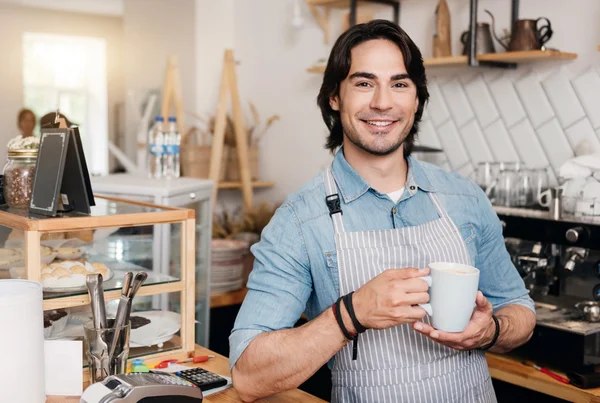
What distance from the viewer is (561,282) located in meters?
2.46

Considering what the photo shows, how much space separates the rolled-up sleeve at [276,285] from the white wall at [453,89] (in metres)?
1.75

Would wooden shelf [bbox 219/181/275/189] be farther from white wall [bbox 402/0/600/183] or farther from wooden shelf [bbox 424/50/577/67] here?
wooden shelf [bbox 424/50/577/67]

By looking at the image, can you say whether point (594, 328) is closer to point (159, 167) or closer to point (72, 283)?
point (72, 283)

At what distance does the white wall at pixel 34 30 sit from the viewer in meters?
9.09

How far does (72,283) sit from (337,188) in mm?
623

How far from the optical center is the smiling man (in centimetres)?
145

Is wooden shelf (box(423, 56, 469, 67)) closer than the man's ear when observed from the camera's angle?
No

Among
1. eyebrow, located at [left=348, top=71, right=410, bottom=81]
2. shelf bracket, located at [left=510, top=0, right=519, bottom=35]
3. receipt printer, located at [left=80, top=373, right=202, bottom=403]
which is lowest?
receipt printer, located at [left=80, top=373, right=202, bottom=403]

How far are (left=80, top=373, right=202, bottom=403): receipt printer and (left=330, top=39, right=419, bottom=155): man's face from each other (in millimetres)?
650

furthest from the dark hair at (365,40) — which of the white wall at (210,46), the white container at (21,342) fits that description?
the white wall at (210,46)

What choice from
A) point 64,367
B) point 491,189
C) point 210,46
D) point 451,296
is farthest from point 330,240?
point 210,46

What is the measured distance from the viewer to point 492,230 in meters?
1.75

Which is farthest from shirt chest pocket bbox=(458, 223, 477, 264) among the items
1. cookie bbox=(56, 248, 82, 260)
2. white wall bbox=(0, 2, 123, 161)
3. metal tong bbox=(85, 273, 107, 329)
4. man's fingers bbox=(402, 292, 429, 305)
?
white wall bbox=(0, 2, 123, 161)

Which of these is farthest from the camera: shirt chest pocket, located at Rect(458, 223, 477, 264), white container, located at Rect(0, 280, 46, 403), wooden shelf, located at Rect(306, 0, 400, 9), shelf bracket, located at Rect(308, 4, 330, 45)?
shelf bracket, located at Rect(308, 4, 330, 45)
